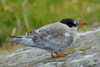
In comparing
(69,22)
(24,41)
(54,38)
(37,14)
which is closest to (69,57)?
(54,38)

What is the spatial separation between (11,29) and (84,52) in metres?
4.13

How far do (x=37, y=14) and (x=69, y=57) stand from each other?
3927mm

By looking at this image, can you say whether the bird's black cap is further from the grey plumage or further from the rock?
the rock

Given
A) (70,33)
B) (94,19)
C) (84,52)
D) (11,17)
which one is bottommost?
(84,52)

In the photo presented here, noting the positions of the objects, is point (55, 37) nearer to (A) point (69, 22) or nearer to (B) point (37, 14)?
(A) point (69, 22)

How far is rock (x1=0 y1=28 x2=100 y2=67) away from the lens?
3971 mm

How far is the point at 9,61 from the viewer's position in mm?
5172

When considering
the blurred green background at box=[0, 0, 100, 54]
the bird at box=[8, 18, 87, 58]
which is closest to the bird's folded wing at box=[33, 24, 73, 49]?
the bird at box=[8, 18, 87, 58]

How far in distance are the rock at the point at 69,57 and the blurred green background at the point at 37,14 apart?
6.62 ft

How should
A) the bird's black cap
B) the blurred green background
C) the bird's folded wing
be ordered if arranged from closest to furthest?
the bird's folded wing → the bird's black cap → the blurred green background

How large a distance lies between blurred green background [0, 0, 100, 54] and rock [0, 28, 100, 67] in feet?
6.62

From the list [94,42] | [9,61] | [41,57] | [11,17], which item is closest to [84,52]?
[94,42]

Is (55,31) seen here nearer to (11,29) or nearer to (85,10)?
(11,29)

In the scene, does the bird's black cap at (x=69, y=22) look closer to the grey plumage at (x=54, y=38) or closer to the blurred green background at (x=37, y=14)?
the grey plumage at (x=54, y=38)
